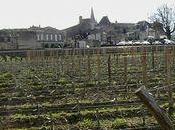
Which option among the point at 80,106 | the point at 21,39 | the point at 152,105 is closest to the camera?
the point at 152,105

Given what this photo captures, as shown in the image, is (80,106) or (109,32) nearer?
(80,106)

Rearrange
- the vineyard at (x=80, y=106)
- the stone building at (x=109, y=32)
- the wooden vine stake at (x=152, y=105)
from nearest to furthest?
the wooden vine stake at (x=152, y=105)
the vineyard at (x=80, y=106)
the stone building at (x=109, y=32)

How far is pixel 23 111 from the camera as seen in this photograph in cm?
1010

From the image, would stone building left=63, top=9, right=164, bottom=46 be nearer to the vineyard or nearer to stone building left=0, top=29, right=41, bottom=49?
stone building left=0, top=29, right=41, bottom=49

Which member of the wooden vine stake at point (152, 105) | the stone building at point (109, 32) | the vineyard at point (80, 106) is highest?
the stone building at point (109, 32)

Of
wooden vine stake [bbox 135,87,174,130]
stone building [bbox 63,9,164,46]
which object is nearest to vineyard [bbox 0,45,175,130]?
wooden vine stake [bbox 135,87,174,130]

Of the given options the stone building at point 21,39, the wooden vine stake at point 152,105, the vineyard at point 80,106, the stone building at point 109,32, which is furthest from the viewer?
the stone building at point 109,32

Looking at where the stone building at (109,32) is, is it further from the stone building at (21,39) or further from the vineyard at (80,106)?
the vineyard at (80,106)

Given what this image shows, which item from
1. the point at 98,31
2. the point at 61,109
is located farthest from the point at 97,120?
the point at 98,31

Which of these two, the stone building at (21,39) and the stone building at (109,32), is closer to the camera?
the stone building at (21,39)

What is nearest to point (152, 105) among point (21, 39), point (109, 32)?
point (21, 39)

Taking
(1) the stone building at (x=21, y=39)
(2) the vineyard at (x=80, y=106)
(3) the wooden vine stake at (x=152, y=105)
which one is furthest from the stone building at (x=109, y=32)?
(3) the wooden vine stake at (x=152, y=105)

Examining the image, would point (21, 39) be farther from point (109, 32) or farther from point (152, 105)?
point (152, 105)

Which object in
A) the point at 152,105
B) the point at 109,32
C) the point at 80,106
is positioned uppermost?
the point at 109,32
